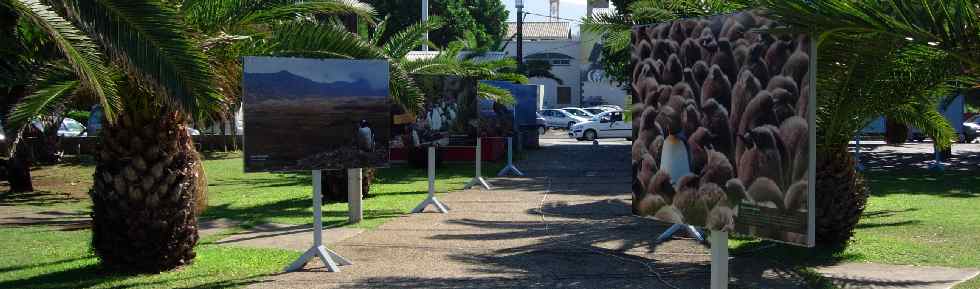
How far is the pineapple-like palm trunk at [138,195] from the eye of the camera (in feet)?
28.7

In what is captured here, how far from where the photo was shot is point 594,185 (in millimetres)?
18922

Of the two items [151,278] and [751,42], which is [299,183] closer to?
[151,278]

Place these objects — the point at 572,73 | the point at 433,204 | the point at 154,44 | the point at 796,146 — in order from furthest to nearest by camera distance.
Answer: the point at 572,73
the point at 433,204
the point at 154,44
the point at 796,146

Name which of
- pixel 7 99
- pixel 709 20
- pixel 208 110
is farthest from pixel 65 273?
pixel 7 99

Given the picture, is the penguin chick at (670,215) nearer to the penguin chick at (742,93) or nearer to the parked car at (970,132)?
the penguin chick at (742,93)

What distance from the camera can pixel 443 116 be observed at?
1516 centimetres

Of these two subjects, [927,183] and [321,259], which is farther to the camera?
[927,183]

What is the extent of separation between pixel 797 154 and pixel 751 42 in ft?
2.33

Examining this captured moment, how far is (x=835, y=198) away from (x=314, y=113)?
18.1 feet

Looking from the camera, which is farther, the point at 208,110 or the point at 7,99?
the point at 7,99

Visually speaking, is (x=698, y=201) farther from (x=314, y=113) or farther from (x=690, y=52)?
(x=314, y=113)

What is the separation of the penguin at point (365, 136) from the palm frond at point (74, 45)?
332 cm

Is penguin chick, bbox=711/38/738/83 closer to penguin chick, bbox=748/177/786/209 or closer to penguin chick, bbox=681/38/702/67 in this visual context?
penguin chick, bbox=681/38/702/67

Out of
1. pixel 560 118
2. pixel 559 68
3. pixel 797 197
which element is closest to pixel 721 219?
pixel 797 197
